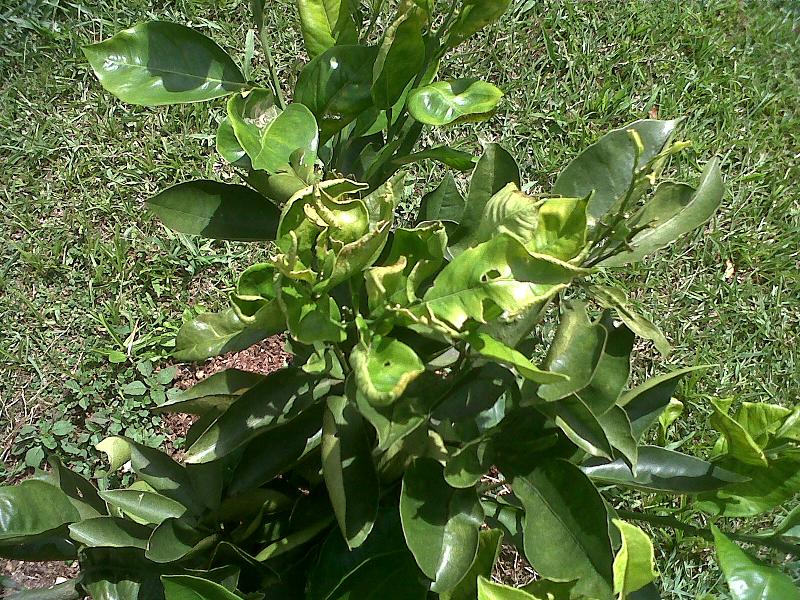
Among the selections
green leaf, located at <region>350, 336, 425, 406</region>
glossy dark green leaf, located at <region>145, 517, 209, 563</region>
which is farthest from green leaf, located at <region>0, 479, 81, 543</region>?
green leaf, located at <region>350, 336, 425, 406</region>

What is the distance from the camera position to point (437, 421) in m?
1.07

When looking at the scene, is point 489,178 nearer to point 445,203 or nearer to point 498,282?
point 445,203

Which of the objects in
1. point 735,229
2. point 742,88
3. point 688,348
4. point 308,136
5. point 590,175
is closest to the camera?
point 308,136

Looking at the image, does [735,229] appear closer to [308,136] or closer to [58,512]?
Result: [308,136]

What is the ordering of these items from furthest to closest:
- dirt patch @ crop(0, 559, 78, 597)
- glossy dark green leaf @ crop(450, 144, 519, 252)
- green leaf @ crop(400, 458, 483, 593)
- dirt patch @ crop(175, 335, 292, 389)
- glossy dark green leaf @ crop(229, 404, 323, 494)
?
dirt patch @ crop(175, 335, 292, 389)
dirt patch @ crop(0, 559, 78, 597)
glossy dark green leaf @ crop(229, 404, 323, 494)
glossy dark green leaf @ crop(450, 144, 519, 252)
green leaf @ crop(400, 458, 483, 593)

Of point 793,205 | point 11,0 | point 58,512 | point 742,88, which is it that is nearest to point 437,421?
point 58,512

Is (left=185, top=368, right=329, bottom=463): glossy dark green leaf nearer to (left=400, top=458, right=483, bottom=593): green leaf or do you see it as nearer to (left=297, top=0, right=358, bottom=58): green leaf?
(left=400, top=458, right=483, bottom=593): green leaf

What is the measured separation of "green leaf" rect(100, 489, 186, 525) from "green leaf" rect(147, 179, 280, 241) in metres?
0.43

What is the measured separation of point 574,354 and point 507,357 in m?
0.21

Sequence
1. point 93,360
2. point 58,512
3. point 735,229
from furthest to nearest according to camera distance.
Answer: point 735,229 < point 93,360 < point 58,512

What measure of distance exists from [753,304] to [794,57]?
3.52ft

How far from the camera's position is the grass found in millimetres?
2248

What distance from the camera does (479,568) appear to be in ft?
3.23

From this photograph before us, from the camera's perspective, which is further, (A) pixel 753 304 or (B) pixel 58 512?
(A) pixel 753 304
